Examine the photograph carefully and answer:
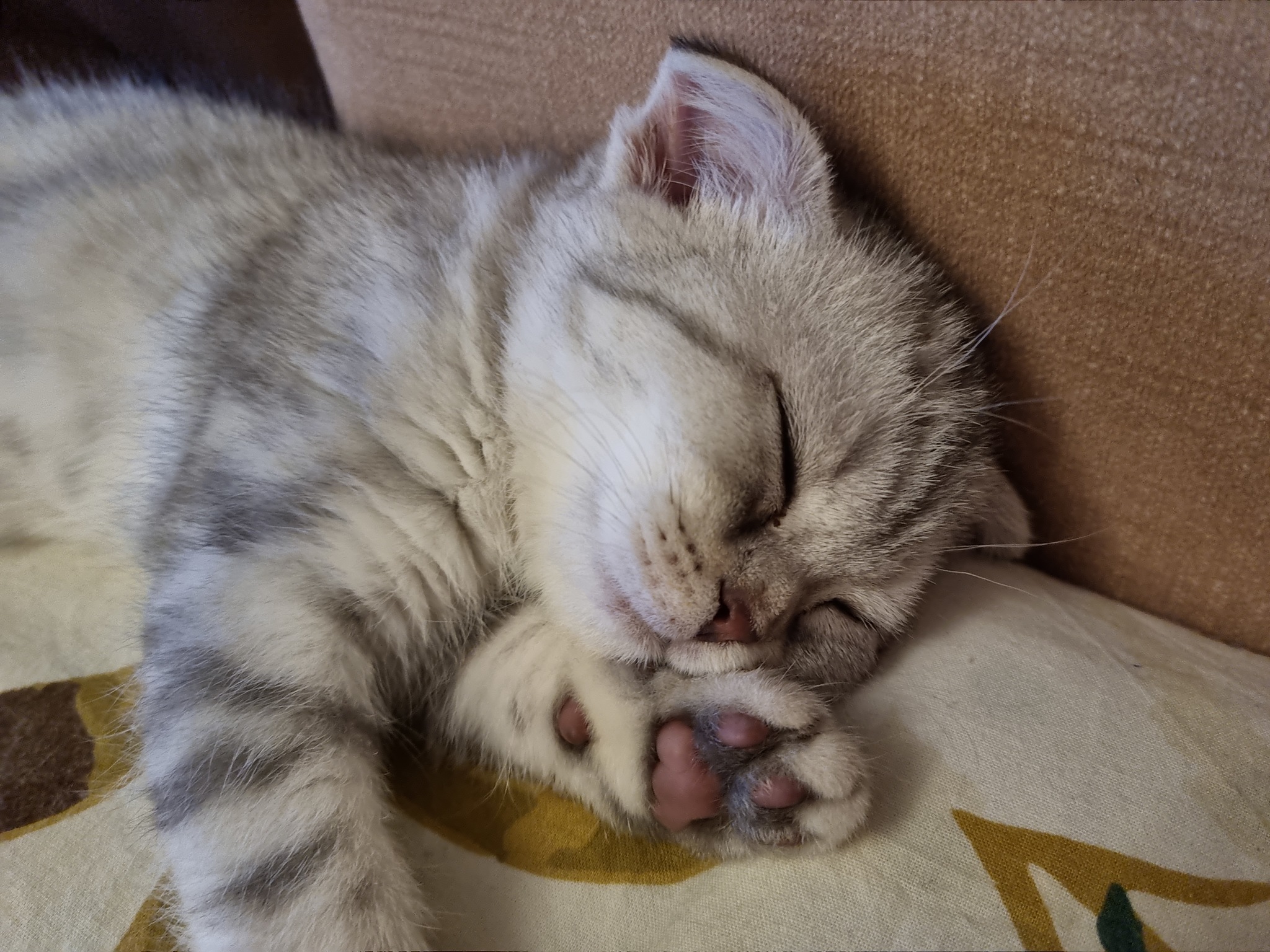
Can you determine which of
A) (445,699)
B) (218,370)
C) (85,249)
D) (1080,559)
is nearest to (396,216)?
(218,370)

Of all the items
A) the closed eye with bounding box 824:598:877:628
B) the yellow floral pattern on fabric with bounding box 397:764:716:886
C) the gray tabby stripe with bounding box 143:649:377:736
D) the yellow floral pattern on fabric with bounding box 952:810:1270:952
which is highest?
the closed eye with bounding box 824:598:877:628

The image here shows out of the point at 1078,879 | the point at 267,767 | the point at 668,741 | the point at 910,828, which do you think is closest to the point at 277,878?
the point at 267,767

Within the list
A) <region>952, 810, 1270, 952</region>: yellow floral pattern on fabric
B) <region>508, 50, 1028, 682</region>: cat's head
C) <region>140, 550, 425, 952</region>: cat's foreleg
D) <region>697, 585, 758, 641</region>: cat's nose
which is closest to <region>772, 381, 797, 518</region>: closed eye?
<region>508, 50, 1028, 682</region>: cat's head

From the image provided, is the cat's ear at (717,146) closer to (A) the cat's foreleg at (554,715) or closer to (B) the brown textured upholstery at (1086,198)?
(B) the brown textured upholstery at (1086,198)

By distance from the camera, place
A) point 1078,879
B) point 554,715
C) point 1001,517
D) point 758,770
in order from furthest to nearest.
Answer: point 1001,517, point 554,715, point 758,770, point 1078,879

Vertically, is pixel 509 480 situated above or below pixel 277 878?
above

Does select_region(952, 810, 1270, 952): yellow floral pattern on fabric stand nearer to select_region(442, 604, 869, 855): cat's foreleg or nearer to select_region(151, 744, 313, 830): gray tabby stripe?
select_region(442, 604, 869, 855): cat's foreleg

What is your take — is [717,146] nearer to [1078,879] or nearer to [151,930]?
[1078,879]
